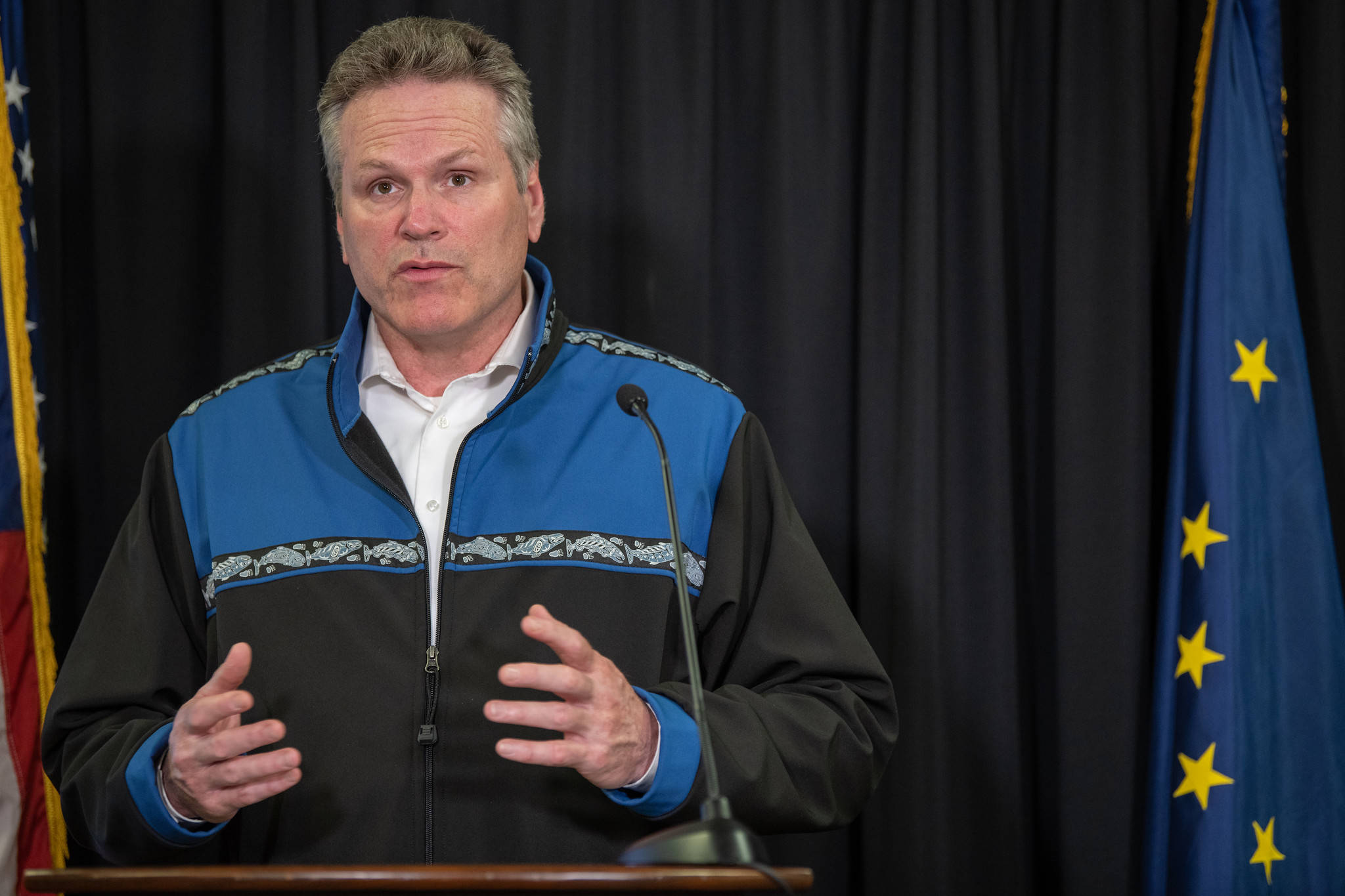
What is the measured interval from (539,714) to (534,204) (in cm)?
104

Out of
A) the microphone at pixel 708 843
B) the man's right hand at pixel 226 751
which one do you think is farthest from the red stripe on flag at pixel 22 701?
the microphone at pixel 708 843

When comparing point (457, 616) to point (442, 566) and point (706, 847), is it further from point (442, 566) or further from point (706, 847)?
point (706, 847)

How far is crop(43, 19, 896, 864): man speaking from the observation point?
5.05 feet

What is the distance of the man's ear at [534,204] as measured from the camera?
189 cm

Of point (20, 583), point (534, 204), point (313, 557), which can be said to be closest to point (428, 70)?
point (534, 204)

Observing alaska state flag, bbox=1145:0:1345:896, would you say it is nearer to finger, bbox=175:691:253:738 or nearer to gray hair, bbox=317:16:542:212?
gray hair, bbox=317:16:542:212

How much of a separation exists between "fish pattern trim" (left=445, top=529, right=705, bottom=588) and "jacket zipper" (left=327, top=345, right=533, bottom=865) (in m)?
0.05

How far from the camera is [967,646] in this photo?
2.38m

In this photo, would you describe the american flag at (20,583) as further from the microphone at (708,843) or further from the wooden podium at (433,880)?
the microphone at (708,843)

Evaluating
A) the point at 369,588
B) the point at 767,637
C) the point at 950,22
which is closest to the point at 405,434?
the point at 369,588

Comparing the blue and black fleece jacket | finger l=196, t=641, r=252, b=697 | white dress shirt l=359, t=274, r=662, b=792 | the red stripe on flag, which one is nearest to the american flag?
the red stripe on flag

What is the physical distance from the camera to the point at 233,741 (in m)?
→ 1.25

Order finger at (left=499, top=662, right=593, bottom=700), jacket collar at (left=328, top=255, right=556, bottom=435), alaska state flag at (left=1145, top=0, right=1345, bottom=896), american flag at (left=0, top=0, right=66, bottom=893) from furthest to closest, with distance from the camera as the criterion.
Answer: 1. alaska state flag at (left=1145, top=0, right=1345, bottom=896)
2. american flag at (left=0, top=0, right=66, bottom=893)
3. jacket collar at (left=328, top=255, right=556, bottom=435)
4. finger at (left=499, top=662, right=593, bottom=700)

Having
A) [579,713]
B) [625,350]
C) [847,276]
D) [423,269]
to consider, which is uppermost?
[847,276]
